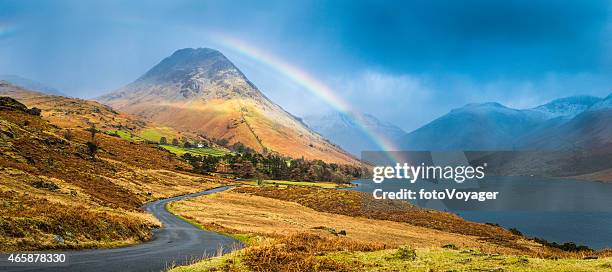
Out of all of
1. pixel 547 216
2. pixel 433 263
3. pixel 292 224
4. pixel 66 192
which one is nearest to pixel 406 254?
pixel 433 263

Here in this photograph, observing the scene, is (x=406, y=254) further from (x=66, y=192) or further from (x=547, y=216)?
(x=547, y=216)

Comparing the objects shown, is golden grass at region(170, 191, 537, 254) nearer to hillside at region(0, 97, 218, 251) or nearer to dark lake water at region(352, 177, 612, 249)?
hillside at region(0, 97, 218, 251)

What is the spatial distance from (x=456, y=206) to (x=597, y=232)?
59905 mm

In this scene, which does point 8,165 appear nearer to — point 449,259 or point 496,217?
point 449,259

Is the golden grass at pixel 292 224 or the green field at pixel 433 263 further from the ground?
the green field at pixel 433 263

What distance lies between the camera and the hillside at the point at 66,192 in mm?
30734

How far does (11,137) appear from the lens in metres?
93.7

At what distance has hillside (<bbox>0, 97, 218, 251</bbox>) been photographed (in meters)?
30.7

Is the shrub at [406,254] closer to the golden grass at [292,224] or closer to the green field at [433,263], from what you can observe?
the green field at [433,263]

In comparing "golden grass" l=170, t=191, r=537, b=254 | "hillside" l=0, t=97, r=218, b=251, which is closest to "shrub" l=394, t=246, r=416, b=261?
"hillside" l=0, t=97, r=218, b=251

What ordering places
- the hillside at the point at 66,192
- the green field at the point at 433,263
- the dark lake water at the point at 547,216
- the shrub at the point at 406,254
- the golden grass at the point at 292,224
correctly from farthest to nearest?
the dark lake water at the point at 547,216 → the golden grass at the point at 292,224 → the hillside at the point at 66,192 → the shrub at the point at 406,254 → the green field at the point at 433,263

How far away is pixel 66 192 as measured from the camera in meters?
67.9

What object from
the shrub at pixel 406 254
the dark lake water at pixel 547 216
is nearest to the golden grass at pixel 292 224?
the dark lake water at pixel 547 216

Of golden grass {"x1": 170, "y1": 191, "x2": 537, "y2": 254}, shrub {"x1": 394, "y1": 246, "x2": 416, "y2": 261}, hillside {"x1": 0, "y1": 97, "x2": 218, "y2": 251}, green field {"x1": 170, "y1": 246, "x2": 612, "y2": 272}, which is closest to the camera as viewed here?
green field {"x1": 170, "y1": 246, "x2": 612, "y2": 272}
